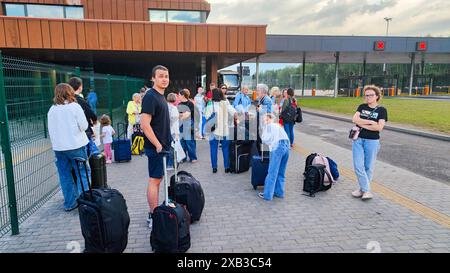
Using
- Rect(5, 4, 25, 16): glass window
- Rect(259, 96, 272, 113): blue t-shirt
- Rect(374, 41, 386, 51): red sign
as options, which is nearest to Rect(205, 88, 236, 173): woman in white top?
Rect(259, 96, 272, 113): blue t-shirt

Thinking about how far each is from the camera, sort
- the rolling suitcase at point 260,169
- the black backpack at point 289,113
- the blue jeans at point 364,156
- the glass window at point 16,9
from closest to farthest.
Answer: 1. the blue jeans at point 364,156
2. the rolling suitcase at point 260,169
3. the black backpack at point 289,113
4. the glass window at point 16,9

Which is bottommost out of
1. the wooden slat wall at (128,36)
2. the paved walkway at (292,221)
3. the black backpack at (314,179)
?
the paved walkway at (292,221)

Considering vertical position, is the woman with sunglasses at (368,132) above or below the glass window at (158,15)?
below

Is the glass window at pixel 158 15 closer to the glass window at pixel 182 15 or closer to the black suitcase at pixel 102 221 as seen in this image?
the glass window at pixel 182 15

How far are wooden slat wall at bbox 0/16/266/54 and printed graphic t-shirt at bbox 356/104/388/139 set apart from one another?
9710 millimetres

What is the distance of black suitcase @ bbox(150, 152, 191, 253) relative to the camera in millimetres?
3195

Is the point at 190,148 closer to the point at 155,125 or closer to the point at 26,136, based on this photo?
the point at 26,136

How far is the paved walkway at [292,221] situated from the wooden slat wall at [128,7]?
51.8ft

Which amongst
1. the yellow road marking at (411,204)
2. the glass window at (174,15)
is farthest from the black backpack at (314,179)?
the glass window at (174,15)

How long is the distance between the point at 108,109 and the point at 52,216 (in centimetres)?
617

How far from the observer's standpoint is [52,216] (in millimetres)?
4371

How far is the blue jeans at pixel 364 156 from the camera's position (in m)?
4.83

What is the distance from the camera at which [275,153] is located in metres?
4.75
